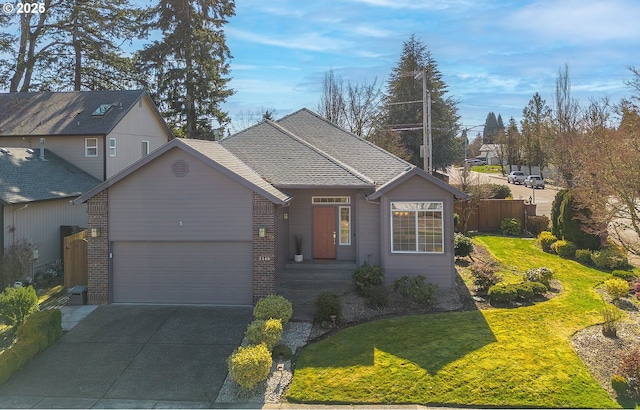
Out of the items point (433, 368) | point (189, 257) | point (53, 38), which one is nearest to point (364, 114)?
point (53, 38)

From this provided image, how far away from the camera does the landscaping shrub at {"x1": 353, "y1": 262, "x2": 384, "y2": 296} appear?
551 inches

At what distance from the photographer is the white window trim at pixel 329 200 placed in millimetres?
16797

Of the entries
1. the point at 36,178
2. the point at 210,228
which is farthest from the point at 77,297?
the point at 36,178

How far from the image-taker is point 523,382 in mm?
8734

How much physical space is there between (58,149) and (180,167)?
1328 centimetres

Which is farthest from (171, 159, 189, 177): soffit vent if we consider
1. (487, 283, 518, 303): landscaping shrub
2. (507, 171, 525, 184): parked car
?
(507, 171, 525, 184): parked car

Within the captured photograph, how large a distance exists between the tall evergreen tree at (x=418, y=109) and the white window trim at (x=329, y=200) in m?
21.9

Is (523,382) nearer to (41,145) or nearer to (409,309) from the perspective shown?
(409,309)

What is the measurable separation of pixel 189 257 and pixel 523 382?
9.54 meters

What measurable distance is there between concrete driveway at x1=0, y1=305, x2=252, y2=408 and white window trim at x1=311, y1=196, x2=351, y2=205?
18.1ft

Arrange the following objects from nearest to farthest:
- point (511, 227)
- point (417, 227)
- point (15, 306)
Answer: point (15, 306), point (417, 227), point (511, 227)

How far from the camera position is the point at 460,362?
9523mm

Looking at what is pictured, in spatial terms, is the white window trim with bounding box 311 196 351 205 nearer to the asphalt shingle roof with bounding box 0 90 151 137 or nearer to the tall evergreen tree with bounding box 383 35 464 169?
the asphalt shingle roof with bounding box 0 90 151 137

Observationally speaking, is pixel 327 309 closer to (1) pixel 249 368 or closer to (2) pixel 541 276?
(1) pixel 249 368
